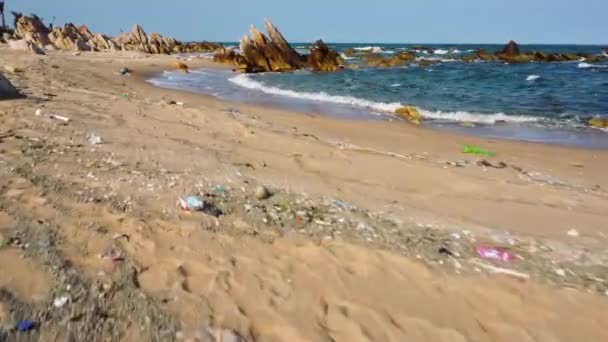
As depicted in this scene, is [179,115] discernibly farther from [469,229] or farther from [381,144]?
[469,229]

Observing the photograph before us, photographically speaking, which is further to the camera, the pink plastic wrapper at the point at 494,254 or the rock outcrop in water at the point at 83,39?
the rock outcrop in water at the point at 83,39

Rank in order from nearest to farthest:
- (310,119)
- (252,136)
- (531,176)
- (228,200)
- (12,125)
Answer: (228,200) < (12,125) < (531,176) < (252,136) < (310,119)

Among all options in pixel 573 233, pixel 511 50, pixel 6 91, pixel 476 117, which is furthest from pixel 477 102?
pixel 511 50

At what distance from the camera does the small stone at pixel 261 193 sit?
12.9 feet

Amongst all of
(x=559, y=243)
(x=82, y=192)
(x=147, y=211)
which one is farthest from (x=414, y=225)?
(x=82, y=192)

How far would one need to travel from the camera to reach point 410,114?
35.9 ft

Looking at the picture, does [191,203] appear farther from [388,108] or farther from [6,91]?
[388,108]

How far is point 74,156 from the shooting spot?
430 centimetres

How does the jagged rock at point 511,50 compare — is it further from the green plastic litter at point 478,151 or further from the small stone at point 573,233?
the small stone at point 573,233

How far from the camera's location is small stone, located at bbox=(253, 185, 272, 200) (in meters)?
3.92

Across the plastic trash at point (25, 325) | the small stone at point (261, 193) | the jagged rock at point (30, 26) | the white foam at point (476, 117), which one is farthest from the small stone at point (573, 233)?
the jagged rock at point (30, 26)

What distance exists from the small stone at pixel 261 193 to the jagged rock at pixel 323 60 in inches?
1100

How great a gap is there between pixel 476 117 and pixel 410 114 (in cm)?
186

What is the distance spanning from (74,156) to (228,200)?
1.87m
